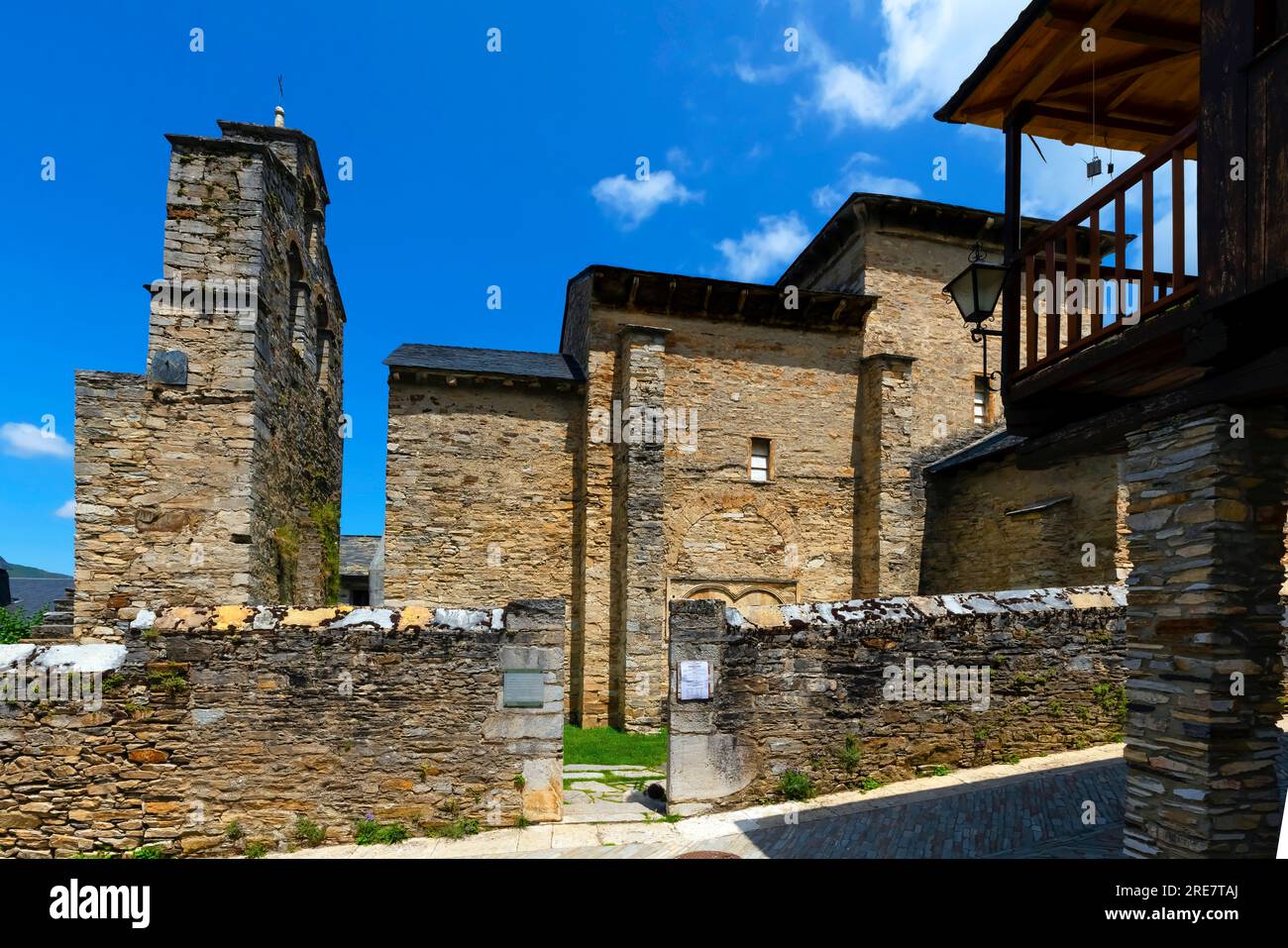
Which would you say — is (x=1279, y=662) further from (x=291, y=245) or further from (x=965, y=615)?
A: (x=291, y=245)

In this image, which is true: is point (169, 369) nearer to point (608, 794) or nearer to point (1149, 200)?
point (608, 794)

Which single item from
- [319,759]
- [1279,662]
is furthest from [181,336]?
[1279,662]

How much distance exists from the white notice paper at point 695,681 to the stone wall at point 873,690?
69 millimetres

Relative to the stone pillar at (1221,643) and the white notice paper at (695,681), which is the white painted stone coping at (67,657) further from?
the stone pillar at (1221,643)

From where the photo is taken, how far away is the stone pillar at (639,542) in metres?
13.4

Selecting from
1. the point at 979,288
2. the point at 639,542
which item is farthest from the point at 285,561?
the point at 979,288

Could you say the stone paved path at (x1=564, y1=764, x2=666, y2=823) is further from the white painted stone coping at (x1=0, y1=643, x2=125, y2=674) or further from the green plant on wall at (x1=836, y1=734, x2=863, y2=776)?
the white painted stone coping at (x1=0, y1=643, x2=125, y2=674)

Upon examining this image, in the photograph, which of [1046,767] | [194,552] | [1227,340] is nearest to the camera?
[1227,340]

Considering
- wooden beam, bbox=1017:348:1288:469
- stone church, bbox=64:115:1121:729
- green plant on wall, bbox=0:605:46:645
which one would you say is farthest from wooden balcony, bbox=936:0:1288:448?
green plant on wall, bbox=0:605:46:645

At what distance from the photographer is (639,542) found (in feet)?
44.9

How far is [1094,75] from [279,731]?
9.04 m

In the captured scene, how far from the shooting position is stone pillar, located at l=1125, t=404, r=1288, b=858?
4273mm

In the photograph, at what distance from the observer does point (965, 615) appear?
7734 millimetres
